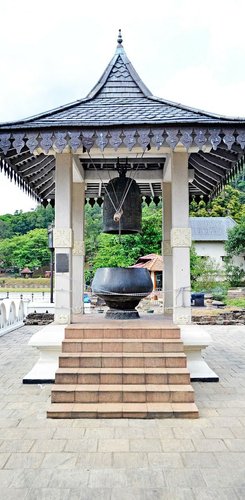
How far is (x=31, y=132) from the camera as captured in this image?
189 inches

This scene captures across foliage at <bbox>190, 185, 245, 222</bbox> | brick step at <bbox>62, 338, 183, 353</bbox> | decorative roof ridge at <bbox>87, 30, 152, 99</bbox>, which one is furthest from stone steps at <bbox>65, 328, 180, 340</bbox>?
foliage at <bbox>190, 185, 245, 222</bbox>

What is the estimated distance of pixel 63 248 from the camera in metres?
5.47

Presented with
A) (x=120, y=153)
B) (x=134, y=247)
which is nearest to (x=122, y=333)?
(x=120, y=153)

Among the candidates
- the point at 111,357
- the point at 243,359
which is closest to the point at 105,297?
the point at 111,357

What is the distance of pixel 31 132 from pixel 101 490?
3.81 metres

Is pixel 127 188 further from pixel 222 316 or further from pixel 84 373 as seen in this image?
pixel 222 316

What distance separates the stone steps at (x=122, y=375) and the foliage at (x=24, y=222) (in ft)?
164

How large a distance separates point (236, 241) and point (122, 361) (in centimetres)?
2589

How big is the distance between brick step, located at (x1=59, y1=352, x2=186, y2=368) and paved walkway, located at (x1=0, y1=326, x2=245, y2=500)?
469mm

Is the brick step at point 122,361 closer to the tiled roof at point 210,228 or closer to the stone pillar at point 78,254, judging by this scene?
the stone pillar at point 78,254

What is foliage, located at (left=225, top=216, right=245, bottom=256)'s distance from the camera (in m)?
28.8

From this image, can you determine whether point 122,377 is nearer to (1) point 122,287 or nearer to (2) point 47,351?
(2) point 47,351

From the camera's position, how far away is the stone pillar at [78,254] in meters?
6.98

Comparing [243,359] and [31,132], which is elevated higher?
[31,132]
